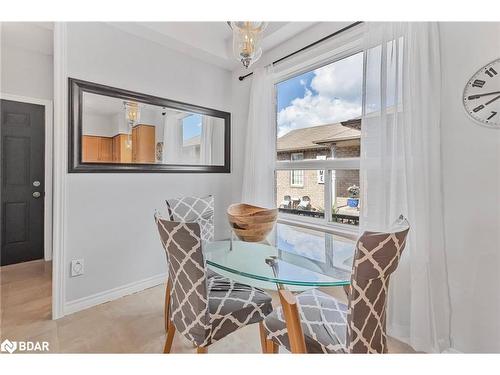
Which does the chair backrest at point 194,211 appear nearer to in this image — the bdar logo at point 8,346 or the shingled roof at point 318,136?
the shingled roof at point 318,136

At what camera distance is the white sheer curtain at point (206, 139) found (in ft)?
9.62

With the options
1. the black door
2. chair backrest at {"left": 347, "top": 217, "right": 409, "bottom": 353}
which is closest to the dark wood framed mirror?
the black door

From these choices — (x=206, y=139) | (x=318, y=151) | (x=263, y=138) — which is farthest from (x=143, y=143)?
(x=318, y=151)

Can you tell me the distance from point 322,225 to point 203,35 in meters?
2.30

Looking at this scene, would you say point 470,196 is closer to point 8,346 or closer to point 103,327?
point 103,327

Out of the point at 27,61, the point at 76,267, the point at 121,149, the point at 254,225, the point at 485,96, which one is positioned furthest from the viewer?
the point at 27,61

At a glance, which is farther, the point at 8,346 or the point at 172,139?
the point at 172,139

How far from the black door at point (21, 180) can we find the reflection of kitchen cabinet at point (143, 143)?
5.54 ft

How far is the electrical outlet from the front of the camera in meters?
2.06

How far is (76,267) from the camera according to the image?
6.82 ft

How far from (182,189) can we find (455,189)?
2346mm

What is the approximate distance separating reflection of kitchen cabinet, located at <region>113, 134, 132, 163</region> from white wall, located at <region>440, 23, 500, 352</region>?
2474mm
